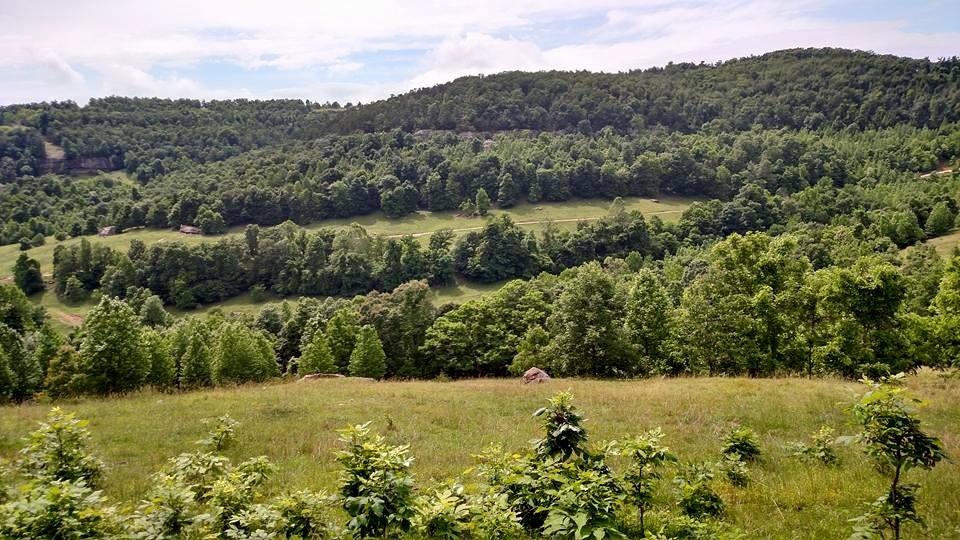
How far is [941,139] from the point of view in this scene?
15925cm

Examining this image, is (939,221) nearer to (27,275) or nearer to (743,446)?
(743,446)

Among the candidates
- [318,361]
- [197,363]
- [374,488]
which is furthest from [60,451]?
[197,363]

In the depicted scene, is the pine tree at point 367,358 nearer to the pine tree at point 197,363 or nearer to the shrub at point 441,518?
the pine tree at point 197,363

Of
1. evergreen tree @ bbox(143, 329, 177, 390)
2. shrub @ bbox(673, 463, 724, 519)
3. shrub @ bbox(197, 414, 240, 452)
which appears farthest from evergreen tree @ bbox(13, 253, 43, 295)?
shrub @ bbox(673, 463, 724, 519)

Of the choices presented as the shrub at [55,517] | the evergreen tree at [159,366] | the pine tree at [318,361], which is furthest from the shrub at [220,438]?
the pine tree at [318,361]

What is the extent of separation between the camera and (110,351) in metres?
29.4

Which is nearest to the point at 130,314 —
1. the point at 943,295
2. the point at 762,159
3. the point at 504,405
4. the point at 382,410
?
the point at 382,410

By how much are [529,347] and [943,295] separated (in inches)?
1144

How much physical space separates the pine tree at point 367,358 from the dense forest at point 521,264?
220mm

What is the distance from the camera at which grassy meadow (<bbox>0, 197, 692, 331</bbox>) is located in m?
109

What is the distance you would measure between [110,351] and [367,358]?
26.4m

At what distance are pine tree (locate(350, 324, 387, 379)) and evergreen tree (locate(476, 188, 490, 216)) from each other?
328 ft

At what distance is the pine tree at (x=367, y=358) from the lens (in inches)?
2105

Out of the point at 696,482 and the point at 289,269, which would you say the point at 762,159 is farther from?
the point at 696,482
